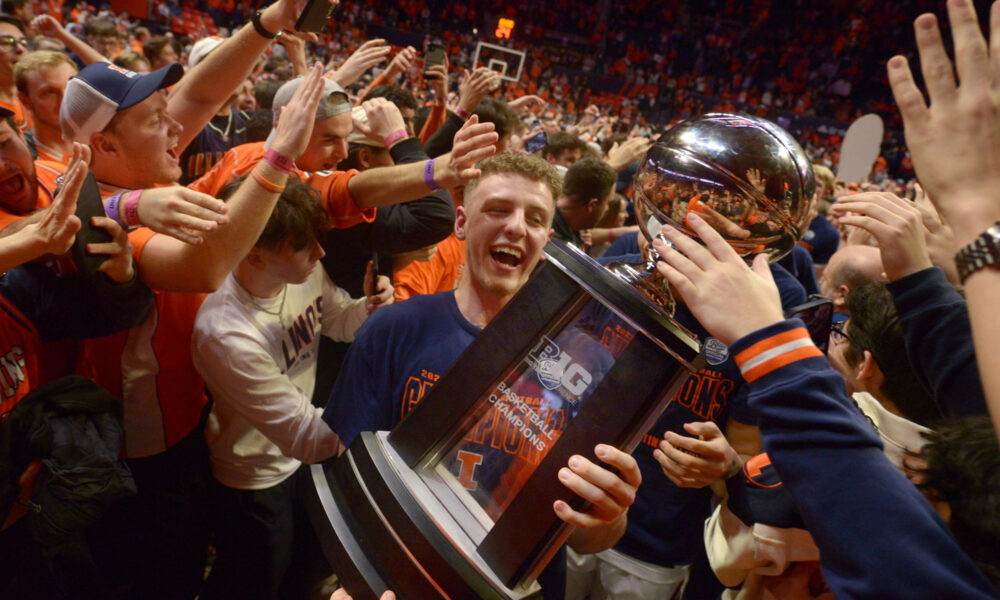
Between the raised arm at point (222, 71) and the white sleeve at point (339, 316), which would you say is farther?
the white sleeve at point (339, 316)

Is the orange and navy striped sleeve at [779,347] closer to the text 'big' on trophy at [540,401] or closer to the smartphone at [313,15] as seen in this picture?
the text 'big' on trophy at [540,401]

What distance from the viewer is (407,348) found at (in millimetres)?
1515

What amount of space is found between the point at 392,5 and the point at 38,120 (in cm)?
2244

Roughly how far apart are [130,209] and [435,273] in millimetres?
1463

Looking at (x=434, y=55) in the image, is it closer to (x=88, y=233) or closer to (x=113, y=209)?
(x=113, y=209)

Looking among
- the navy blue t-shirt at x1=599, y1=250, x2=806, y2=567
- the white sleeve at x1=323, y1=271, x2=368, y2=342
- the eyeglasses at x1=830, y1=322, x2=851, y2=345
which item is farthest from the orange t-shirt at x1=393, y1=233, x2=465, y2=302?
the eyeglasses at x1=830, y1=322, x2=851, y2=345

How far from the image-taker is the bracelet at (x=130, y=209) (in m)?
1.64

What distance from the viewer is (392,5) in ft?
74.3

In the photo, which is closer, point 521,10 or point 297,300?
point 297,300

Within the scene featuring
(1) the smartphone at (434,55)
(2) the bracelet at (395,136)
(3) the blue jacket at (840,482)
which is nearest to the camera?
(3) the blue jacket at (840,482)

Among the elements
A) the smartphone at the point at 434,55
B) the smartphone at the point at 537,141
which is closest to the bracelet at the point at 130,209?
the smartphone at the point at 434,55

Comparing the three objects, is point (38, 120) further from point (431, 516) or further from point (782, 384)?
point (782, 384)

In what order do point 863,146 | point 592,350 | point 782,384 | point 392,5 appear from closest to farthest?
1. point 782,384
2. point 592,350
3. point 863,146
4. point 392,5

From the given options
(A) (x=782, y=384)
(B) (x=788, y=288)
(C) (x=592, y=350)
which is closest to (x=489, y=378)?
(C) (x=592, y=350)
